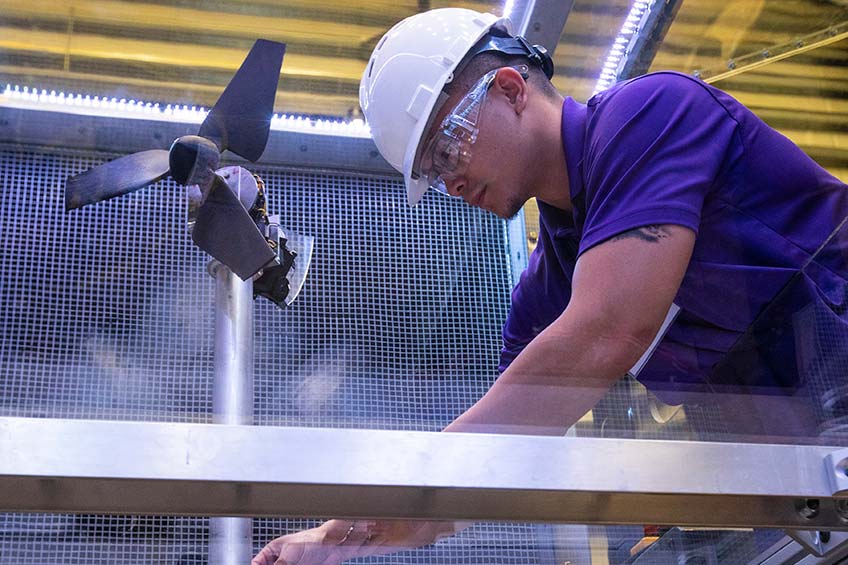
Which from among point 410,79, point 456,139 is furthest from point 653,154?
point 410,79

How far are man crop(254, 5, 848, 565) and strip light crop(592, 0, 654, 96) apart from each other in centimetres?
20

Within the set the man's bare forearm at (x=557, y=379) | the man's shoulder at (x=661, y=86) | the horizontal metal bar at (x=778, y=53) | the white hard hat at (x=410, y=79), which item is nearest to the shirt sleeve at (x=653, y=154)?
the man's shoulder at (x=661, y=86)

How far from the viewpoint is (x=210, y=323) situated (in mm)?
1555

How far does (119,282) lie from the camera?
1638 millimetres

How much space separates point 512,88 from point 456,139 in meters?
0.13

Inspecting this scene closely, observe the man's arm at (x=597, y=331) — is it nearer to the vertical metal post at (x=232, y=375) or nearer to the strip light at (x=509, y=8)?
the vertical metal post at (x=232, y=375)

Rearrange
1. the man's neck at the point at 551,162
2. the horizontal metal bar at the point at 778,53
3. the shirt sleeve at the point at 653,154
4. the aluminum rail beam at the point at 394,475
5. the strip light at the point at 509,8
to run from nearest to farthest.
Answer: the aluminum rail beam at the point at 394,475
the shirt sleeve at the point at 653,154
the man's neck at the point at 551,162
the horizontal metal bar at the point at 778,53
the strip light at the point at 509,8

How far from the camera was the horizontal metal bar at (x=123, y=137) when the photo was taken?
62.6 inches

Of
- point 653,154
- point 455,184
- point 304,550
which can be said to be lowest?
point 304,550

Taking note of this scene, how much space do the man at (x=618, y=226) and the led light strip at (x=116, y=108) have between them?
144 mm

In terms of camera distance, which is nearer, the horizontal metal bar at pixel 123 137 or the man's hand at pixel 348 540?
the man's hand at pixel 348 540

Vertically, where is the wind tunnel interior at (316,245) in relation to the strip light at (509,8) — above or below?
below

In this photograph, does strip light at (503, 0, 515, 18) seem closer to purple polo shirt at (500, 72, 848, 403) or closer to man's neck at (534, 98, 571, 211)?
man's neck at (534, 98, 571, 211)

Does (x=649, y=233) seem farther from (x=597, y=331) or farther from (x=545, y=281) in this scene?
(x=545, y=281)
